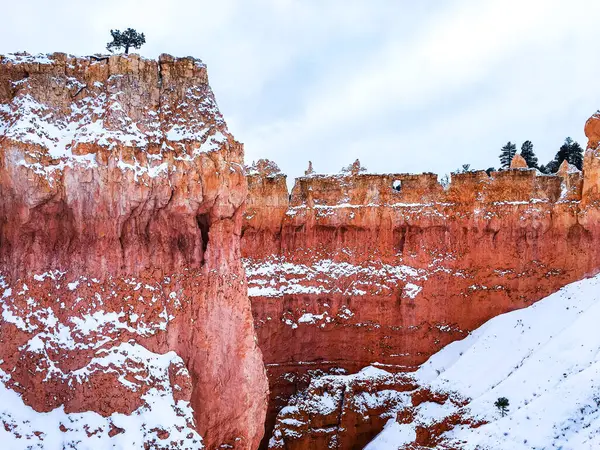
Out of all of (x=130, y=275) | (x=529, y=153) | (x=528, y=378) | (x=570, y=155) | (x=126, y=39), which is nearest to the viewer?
(x=130, y=275)

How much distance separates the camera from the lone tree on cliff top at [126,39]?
21281 mm

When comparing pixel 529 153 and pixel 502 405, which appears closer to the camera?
pixel 502 405

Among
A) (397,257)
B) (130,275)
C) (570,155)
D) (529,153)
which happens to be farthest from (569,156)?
(130,275)

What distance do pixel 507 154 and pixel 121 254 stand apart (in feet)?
165

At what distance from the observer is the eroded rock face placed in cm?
1620

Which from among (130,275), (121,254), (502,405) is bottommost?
(502,405)

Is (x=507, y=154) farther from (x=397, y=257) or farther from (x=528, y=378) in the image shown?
(x=528, y=378)

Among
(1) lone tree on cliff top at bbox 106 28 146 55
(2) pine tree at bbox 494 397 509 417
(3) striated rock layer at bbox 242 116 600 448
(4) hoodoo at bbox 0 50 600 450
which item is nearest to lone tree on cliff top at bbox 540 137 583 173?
(3) striated rock layer at bbox 242 116 600 448

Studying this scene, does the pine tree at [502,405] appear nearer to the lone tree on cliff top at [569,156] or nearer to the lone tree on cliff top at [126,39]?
the lone tree on cliff top at [126,39]

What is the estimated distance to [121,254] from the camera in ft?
57.6

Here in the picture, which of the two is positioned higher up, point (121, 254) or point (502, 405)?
point (121, 254)

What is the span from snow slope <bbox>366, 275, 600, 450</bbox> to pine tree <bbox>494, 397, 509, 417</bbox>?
266 mm

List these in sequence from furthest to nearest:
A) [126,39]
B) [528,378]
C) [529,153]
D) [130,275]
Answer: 1. [529,153]
2. [528,378]
3. [126,39]
4. [130,275]

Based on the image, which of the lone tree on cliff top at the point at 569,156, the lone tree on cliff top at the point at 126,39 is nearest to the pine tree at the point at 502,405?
the lone tree on cliff top at the point at 126,39
